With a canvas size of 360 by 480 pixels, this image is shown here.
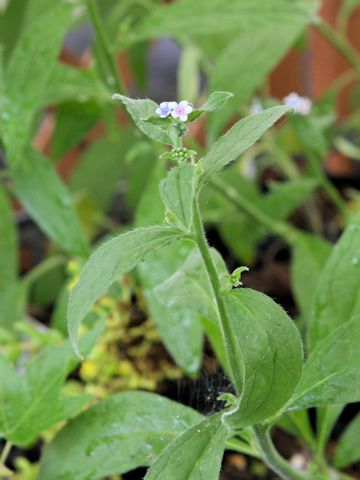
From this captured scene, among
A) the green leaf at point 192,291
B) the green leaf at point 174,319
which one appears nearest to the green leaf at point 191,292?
the green leaf at point 192,291

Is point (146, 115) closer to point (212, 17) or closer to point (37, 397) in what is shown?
point (37, 397)

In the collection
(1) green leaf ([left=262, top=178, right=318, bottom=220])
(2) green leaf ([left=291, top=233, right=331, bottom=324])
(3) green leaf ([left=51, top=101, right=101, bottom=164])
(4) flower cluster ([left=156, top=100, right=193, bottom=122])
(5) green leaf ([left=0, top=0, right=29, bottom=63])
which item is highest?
(5) green leaf ([left=0, top=0, right=29, bottom=63])

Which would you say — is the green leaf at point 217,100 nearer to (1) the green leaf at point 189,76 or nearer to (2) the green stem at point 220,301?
(2) the green stem at point 220,301

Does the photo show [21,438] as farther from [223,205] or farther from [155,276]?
[223,205]

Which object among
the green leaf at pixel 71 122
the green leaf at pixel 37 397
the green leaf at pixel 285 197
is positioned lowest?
the green leaf at pixel 285 197

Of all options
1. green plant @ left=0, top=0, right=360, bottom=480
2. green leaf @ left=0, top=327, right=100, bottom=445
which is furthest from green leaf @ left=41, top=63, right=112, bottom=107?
green leaf @ left=0, top=327, right=100, bottom=445

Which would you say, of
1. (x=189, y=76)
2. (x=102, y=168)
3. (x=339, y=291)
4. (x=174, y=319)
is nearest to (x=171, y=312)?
(x=174, y=319)

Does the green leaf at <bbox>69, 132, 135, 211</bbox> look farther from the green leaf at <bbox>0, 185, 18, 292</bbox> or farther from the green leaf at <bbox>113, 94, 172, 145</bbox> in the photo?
the green leaf at <bbox>113, 94, 172, 145</bbox>
